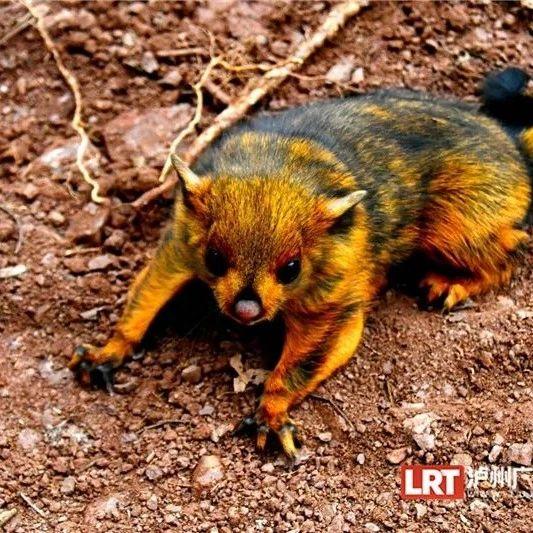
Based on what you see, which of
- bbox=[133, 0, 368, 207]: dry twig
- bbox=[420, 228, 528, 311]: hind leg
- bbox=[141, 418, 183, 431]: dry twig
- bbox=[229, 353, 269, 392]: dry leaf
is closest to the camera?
bbox=[141, 418, 183, 431]: dry twig

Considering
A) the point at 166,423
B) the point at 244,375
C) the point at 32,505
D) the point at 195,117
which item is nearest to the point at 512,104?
the point at 195,117

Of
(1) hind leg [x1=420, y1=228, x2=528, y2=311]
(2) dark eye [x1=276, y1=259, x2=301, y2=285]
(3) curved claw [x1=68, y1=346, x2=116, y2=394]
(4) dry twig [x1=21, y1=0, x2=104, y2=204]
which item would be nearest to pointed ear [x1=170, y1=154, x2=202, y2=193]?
(2) dark eye [x1=276, y1=259, x2=301, y2=285]

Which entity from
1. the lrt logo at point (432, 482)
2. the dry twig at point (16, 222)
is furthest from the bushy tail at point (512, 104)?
the dry twig at point (16, 222)

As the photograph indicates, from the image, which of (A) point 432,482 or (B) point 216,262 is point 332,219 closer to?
(B) point 216,262

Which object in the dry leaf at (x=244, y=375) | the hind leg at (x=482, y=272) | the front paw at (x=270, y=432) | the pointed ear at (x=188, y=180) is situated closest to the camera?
the pointed ear at (x=188, y=180)

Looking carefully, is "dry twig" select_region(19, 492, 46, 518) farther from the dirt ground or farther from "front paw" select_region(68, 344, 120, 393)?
"front paw" select_region(68, 344, 120, 393)

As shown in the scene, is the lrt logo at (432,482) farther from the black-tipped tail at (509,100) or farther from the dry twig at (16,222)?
the dry twig at (16,222)
